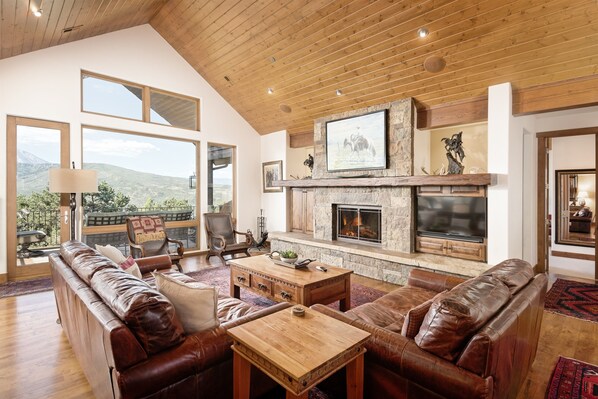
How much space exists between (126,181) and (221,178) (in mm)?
1998

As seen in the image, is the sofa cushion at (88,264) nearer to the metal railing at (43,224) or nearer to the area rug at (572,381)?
the area rug at (572,381)

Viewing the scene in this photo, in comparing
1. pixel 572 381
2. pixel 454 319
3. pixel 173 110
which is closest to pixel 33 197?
pixel 173 110

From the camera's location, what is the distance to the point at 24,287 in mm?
4301

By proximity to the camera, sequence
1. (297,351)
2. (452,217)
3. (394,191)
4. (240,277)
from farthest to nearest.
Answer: (394,191), (452,217), (240,277), (297,351)

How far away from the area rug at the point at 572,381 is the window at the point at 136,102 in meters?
6.64

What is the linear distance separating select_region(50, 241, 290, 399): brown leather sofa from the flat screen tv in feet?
11.7

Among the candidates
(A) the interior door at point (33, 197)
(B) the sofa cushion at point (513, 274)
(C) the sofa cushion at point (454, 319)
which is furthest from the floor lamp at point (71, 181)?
(B) the sofa cushion at point (513, 274)

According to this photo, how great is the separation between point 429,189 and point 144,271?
13.4 feet

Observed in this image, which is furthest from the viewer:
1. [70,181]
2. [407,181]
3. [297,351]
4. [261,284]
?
[407,181]

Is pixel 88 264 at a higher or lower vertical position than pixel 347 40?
lower

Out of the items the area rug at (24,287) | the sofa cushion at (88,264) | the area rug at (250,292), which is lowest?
the area rug at (250,292)

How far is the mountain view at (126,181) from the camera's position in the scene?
4.75m

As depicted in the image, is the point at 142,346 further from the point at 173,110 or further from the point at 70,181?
the point at 173,110

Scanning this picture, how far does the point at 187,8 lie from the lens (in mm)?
5047
